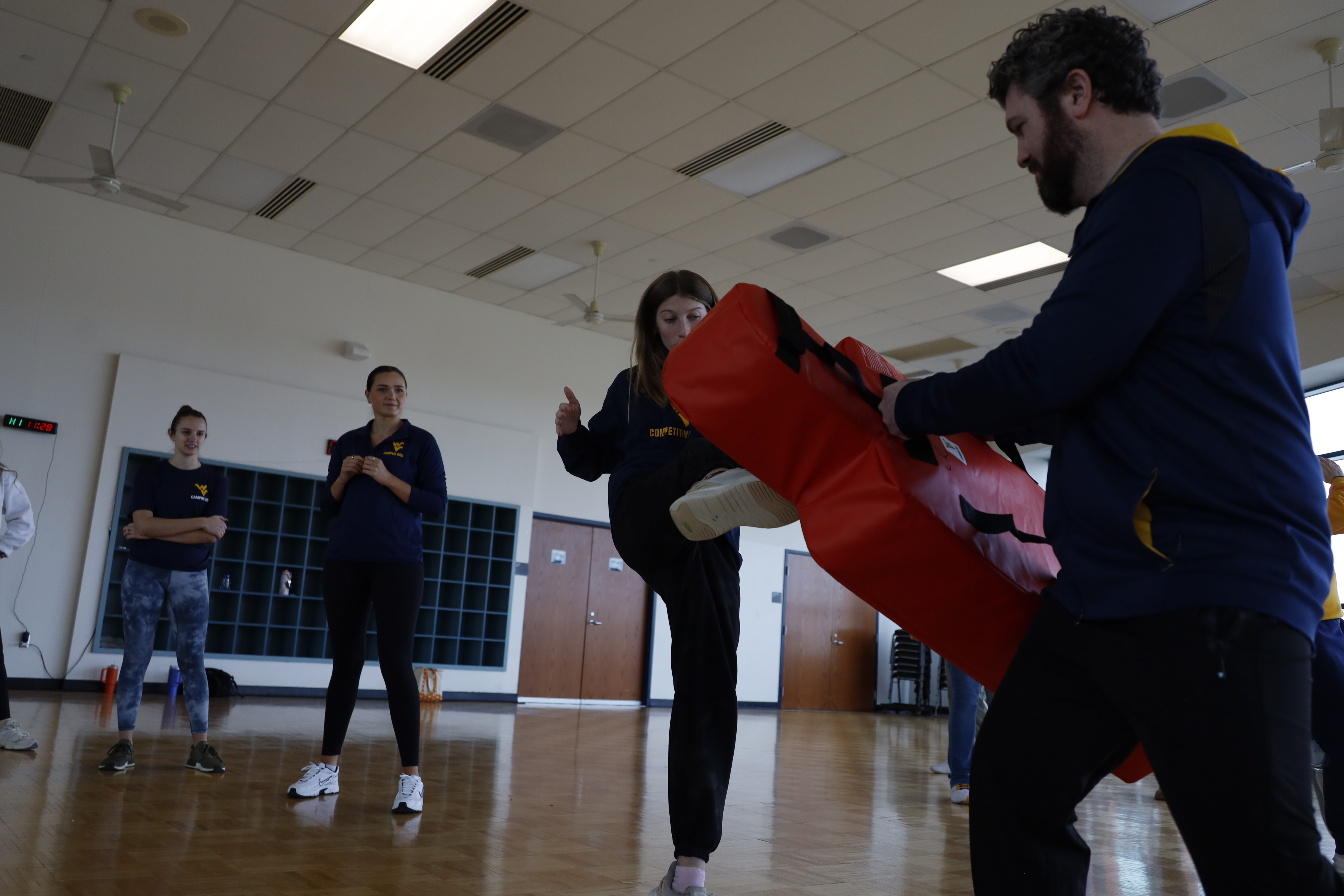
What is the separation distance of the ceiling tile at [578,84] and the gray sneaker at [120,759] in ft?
14.2

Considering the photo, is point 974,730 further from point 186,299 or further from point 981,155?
point 186,299

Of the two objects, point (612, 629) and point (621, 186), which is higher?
point (621, 186)

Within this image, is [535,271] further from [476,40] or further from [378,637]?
[378,637]

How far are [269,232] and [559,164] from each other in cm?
327

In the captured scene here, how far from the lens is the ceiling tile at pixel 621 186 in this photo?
7.05 m

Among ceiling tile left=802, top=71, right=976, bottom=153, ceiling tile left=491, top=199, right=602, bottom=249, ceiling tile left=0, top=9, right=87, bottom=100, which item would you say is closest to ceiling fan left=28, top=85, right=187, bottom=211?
ceiling tile left=0, top=9, right=87, bottom=100

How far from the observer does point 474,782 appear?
12.3ft

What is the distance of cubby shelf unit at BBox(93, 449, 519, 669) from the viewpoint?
8.06 metres

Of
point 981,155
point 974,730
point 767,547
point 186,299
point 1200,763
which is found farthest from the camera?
point 767,547

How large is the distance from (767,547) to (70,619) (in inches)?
306

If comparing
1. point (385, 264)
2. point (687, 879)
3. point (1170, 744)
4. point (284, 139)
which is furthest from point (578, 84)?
point (1170, 744)

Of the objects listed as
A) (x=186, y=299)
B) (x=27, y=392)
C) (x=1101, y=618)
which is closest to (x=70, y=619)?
(x=27, y=392)

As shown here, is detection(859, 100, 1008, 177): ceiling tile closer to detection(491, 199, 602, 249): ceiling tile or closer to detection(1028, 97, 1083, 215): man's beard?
detection(491, 199, 602, 249): ceiling tile

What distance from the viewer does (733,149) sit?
668 centimetres
